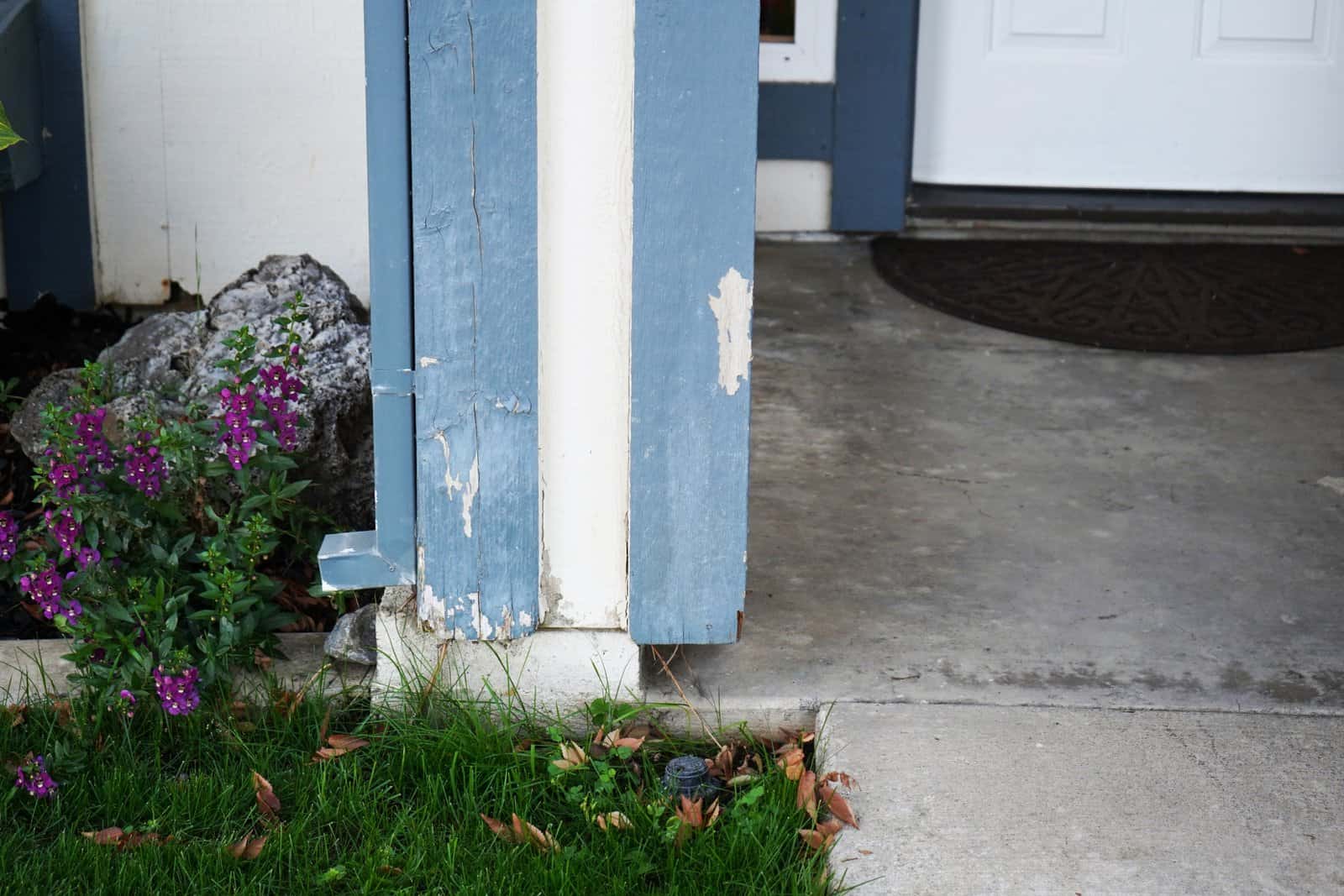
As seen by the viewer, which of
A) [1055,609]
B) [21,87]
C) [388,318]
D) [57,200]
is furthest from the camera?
[57,200]

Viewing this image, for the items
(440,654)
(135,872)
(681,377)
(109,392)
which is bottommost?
(135,872)

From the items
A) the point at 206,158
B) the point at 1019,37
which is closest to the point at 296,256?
the point at 206,158

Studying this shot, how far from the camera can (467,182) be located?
2.05 m

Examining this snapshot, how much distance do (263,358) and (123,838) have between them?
3.80 ft

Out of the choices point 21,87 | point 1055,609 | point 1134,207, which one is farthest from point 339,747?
point 1134,207

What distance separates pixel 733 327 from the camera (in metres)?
2.11

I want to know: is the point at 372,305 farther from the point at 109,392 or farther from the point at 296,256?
the point at 296,256

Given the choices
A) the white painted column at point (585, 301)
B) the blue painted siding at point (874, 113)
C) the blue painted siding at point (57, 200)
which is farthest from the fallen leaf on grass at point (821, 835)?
the blue painted siding at point (874, 113)

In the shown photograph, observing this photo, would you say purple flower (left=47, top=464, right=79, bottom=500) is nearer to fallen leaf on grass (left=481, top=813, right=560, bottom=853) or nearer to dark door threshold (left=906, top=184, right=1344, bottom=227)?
fallen leaf on grass (left=481, top=813, right=560, bottom=853)

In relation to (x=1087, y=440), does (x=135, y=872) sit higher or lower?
lower

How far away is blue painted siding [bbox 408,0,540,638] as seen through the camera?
2006 mm

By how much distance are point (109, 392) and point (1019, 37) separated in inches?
127

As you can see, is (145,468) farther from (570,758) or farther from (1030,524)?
(1030,524)

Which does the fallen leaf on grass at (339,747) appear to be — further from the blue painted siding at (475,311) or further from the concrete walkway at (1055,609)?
the concrete walkway at (1055,609)
